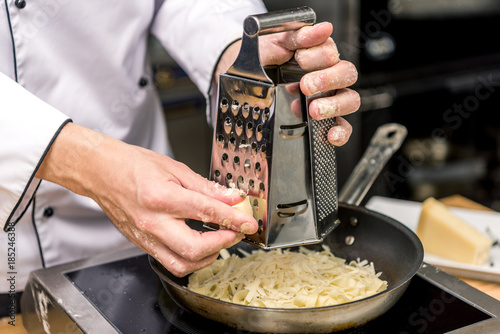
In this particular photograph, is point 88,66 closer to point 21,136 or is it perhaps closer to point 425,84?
point 21,136

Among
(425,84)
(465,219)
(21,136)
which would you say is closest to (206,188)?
(21,136)

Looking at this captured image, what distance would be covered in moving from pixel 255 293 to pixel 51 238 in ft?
1.92

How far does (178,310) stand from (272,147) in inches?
14.0

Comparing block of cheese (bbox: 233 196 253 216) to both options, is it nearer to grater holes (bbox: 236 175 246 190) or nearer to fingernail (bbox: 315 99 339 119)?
grater holes (bbox: 236 175 246 190)

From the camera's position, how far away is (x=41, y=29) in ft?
4.25

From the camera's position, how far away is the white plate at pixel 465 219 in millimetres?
1337

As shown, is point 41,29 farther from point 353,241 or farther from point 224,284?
point 353,241

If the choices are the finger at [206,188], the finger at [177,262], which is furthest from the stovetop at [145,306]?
the finger at [206,188]

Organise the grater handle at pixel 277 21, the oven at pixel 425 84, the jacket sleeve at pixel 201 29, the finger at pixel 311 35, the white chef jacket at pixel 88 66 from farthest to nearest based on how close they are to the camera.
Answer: the oven at pixel 425 84 < the jacket sleeve at pixel 201 29 < the white chef jacket at pixel 88 66 < the finger at pixel 311 35 < the grater handle at pixel 277 21

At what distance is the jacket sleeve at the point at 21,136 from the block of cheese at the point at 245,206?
1.14ft

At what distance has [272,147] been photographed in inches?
37.4

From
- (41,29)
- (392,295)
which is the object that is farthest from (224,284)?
(41,29)

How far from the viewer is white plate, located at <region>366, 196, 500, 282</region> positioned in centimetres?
134

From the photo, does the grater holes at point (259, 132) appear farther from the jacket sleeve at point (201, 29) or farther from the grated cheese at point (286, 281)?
the jacket sleeve at point (201, 29)
